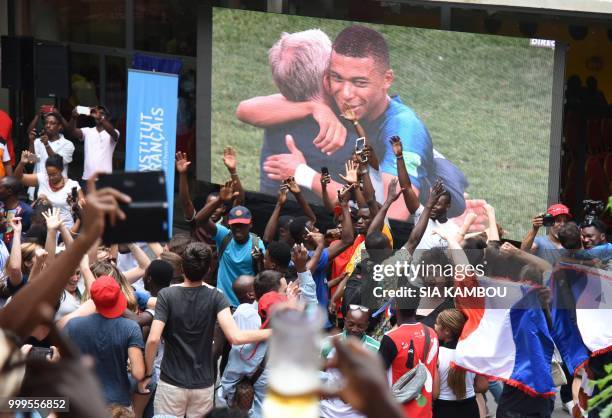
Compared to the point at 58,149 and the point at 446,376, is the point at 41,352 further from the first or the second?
the point at 58,149

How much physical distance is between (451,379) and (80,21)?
12.9 m

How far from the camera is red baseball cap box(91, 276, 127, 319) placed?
6020 millimetres

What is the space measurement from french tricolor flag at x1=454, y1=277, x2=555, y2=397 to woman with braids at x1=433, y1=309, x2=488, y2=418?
79mm

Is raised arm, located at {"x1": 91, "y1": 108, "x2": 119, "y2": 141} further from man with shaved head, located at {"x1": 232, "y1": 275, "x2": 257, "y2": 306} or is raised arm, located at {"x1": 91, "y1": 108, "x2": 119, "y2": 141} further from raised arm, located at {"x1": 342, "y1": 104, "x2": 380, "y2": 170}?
man with shaved head, located at {"x1": 232, "y1": 275, "x2": 257, "y2": 306}

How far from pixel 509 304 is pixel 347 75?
5.69 meters

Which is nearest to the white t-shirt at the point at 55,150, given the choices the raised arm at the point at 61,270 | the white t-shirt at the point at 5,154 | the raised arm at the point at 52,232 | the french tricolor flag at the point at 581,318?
the white t-shirt at the point at 5,154

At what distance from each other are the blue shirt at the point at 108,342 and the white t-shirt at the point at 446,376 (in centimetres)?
192

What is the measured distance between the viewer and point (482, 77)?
11.1 meters

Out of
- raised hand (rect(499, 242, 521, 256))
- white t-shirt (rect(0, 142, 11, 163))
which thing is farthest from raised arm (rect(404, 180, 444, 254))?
white t-shirt (rect(0, 142, 11, 163))

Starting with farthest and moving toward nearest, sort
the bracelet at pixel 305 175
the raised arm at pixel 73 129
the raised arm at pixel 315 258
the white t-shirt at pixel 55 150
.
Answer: the raised arm at pixel 73 129
the white t-shirt at pixel 55 150
the bracelet at pixel 305 175
the raised arm at pixel 315 258

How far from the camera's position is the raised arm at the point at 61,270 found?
2287 mm

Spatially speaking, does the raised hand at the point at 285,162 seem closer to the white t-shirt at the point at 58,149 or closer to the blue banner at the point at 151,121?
the blue banner at the point at 151,121

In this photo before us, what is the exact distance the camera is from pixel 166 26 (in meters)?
16.4

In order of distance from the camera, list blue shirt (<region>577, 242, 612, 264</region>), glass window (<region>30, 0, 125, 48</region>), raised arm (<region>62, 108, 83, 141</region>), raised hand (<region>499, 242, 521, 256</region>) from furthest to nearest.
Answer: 1. glass window (<region>30, 0, 125, 48</region>)
2. raised arm (<region>62, 108, 83, 141</region>)
3. blue shirt (<region>577, 242, 612, 264</region>)
4. raised hand (<region>499, 242, 521, 256</region>)
